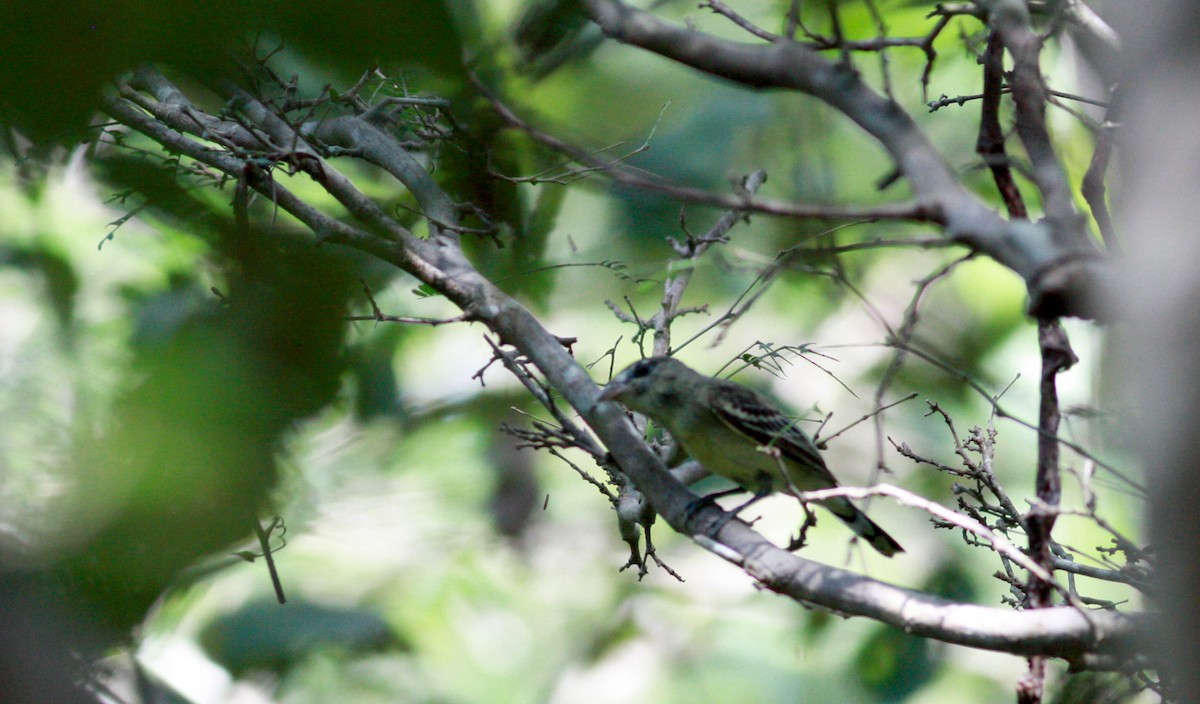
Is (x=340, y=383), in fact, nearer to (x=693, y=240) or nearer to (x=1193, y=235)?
(x=1193, y=235)

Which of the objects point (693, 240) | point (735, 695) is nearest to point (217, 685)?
point (735, 695)

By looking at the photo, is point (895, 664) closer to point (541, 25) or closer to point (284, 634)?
point (284, 634)

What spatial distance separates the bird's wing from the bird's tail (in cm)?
9

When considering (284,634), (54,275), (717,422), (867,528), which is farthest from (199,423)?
(284,634)

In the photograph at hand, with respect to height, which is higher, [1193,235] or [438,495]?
[438,495]

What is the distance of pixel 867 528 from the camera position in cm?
251

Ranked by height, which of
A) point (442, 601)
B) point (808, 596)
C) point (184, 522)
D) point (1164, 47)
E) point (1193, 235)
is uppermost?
point (442, 601)

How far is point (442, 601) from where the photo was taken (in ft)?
23.8

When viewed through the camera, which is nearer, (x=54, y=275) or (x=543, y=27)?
(x=54, y=275)

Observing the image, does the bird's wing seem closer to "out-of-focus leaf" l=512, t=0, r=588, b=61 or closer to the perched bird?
the perched bird

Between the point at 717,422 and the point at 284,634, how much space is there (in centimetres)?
501

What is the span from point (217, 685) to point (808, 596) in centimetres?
557

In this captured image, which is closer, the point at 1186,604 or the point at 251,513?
the point at 1186,604

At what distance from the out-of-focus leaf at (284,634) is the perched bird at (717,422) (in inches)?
178
